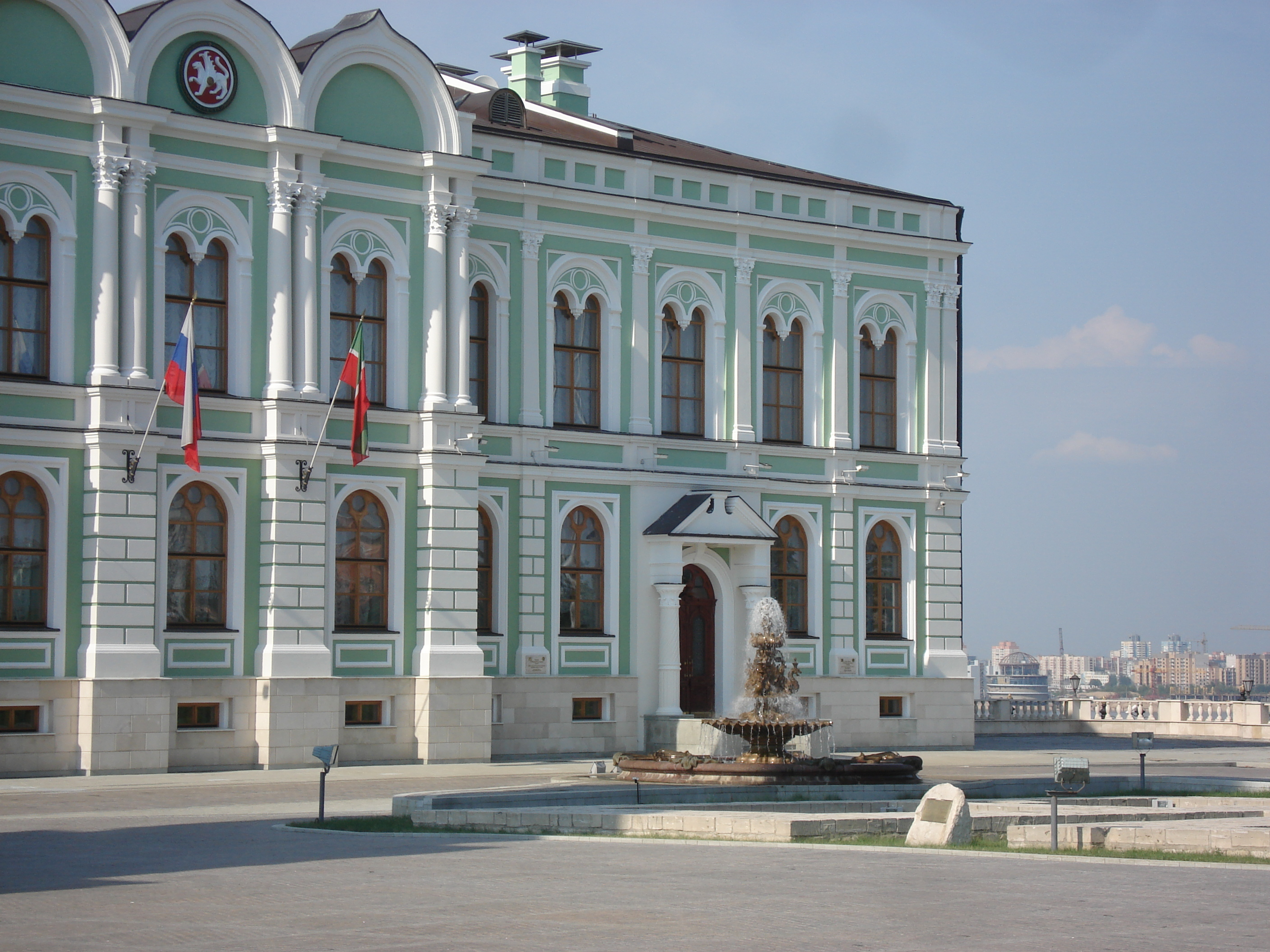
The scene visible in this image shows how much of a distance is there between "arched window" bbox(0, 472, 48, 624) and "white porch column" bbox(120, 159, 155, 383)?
2.67 m

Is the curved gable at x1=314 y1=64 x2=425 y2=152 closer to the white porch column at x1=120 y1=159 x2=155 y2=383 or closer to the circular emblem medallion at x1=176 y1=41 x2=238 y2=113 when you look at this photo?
the circular emblem medallion at x1=176 y1=41 x2=238 y2=113

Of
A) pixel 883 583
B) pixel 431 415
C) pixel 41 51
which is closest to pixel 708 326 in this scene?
pixel 883 583

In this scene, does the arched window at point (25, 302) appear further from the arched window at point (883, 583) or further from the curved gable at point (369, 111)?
the arched window at point (883, 583)

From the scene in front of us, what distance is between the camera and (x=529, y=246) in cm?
4000

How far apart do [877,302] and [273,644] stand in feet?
58.3

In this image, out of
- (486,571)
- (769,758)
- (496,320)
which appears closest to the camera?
(769,758)

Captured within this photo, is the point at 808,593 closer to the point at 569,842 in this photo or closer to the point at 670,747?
the point at 670,747

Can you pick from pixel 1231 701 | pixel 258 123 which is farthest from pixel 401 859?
pixel 1231 701

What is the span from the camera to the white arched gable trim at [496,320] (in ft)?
129

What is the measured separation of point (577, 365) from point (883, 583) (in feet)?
31.5

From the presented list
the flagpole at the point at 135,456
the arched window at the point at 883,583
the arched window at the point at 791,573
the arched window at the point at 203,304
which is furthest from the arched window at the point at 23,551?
the arched window at the point at 883,583

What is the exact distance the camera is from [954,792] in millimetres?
20781

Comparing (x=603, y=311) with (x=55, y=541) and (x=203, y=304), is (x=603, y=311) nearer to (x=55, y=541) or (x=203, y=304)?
(x=203, y=304)

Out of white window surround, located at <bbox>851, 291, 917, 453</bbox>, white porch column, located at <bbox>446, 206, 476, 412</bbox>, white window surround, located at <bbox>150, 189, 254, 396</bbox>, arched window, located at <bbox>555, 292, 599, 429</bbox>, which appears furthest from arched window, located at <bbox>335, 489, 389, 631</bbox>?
white window surround, located at <bbox>851, 291, 917, 453</bbox>
